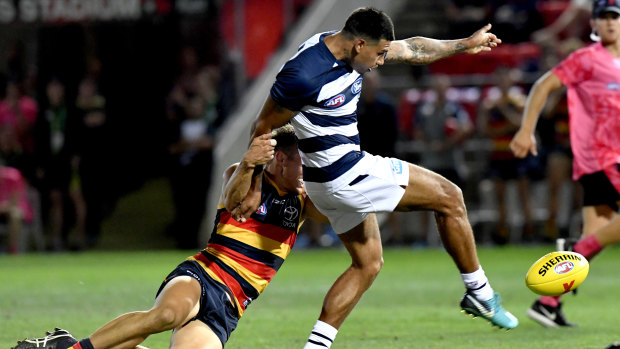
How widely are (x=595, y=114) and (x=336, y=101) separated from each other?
3.32 metres

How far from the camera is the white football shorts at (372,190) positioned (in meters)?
6.81

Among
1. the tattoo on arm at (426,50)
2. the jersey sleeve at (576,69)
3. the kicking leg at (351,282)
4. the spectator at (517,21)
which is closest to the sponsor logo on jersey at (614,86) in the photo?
the jersey sleeve at (576,69)

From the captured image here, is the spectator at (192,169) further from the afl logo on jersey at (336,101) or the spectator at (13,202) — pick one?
the afl logo on jersey at (336,101)

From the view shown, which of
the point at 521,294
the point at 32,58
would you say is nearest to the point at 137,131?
the point at 32,58

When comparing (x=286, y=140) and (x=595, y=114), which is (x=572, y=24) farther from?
(x=286, y=140)

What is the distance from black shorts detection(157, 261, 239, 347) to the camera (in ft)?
21.9

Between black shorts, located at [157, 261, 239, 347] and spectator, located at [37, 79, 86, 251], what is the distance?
12.3 m

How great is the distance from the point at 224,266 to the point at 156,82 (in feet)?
47.0

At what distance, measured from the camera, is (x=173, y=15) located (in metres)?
20.1

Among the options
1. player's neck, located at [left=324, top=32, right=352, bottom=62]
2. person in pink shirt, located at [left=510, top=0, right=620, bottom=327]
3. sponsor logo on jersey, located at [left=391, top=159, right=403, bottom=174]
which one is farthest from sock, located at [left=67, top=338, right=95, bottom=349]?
person in pink shirt, located at [left=510, top=0, right=620, bottom=327]

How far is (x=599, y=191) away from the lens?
911cm

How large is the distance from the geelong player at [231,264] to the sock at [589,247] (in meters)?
2.57

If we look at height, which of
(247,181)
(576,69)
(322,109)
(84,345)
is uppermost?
(322,109)

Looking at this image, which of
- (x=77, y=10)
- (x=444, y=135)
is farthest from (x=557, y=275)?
(x=77, y=10)
